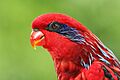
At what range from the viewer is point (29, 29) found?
9523mm

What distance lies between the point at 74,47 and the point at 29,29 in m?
3.88

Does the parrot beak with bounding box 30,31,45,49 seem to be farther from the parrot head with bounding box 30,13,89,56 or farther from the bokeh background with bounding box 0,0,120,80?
the bokeh background with bounding box 0,0,120,80

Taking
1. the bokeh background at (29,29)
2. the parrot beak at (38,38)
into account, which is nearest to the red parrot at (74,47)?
the parrot beak at (38,38)

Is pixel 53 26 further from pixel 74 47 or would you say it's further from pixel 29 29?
pixel 29 29

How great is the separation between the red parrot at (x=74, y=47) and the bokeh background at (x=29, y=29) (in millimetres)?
3088

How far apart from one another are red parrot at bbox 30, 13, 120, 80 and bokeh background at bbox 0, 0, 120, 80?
3088 mm

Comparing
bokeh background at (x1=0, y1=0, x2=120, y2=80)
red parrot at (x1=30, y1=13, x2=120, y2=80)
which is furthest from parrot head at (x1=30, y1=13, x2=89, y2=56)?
bokeh background at (x1=0, y1=0, x2=120, y2=80)

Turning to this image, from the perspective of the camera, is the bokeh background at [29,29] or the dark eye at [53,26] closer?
the dark eye at [53,26]

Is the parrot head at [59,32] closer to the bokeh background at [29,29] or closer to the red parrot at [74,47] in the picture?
the red parrot at [74,47]

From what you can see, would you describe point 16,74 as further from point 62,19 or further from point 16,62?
point 62,19

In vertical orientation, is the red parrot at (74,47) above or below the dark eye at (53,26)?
below

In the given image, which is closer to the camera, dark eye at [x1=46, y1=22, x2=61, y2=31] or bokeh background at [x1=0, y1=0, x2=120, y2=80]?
dark eye at [x1=46, y1=22, x2=61, y2=31]

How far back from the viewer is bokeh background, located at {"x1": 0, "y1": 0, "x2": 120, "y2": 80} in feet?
29.9

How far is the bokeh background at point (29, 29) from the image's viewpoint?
9.11 meters
